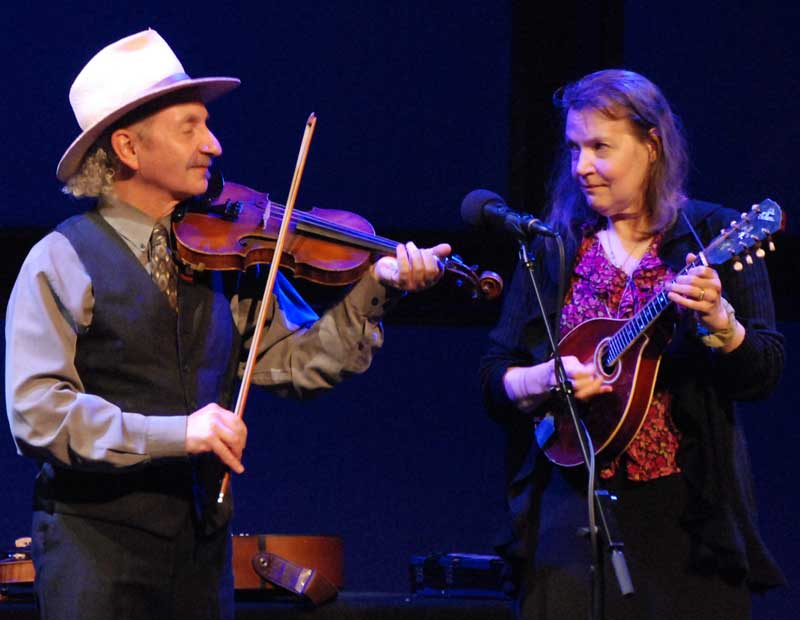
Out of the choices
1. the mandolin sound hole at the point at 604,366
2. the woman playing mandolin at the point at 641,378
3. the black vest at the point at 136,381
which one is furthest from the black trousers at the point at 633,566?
the black vest at the point at 136,381

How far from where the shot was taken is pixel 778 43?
471cm

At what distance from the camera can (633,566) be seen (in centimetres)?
266

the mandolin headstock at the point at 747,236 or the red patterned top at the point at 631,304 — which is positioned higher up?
the mandolin headstock at the point at 747,236

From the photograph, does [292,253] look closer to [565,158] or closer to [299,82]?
[565,158]

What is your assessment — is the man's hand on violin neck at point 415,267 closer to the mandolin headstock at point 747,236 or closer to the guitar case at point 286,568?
the mandolin headstock at point 747,236

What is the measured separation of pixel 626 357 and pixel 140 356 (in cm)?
101

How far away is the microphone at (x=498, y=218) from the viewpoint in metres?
2.56

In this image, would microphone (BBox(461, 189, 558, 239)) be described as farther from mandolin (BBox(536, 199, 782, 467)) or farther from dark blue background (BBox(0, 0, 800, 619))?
dark blue background (BBox(0, 0, 800, 619))

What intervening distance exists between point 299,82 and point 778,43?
5.80ft

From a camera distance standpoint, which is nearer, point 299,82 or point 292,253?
point 292,253

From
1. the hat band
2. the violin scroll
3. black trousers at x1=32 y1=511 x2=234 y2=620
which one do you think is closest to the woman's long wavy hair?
the violin scroll

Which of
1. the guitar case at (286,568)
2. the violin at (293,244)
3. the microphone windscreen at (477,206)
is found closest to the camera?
the violin at (293,244)

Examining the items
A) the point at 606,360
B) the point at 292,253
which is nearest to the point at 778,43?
the point at 606,360

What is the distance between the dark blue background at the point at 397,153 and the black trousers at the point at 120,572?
202cm
